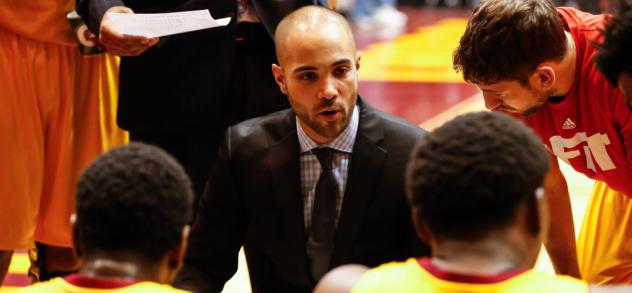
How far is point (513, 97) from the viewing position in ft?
10.5

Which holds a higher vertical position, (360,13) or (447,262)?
(447,262)

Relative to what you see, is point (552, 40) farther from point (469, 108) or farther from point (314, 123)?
point (469, 108)

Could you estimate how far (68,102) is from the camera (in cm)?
418

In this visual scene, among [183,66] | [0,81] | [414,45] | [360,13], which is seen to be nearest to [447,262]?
[183,66]

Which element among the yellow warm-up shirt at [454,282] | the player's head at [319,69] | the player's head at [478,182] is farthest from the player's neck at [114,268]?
the player's head at [319,69]

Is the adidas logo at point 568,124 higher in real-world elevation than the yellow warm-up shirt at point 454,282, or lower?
lower

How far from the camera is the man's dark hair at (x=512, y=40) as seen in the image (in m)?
3.12

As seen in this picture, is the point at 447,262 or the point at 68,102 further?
the point at 68,102

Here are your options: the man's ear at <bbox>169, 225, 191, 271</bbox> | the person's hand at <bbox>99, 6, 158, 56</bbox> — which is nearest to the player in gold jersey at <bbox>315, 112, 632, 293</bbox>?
the man's ear at <bbox>169, 225, 191, 271</bbox>

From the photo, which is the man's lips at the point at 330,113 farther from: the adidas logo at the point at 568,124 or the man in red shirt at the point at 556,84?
the adidas logo at the point at 568,124

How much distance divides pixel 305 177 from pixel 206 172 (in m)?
1.03

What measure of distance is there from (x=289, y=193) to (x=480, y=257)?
120 cm

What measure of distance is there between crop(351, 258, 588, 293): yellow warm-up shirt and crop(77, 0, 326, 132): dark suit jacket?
200 centimetres

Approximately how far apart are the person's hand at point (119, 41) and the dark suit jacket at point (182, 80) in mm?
220
